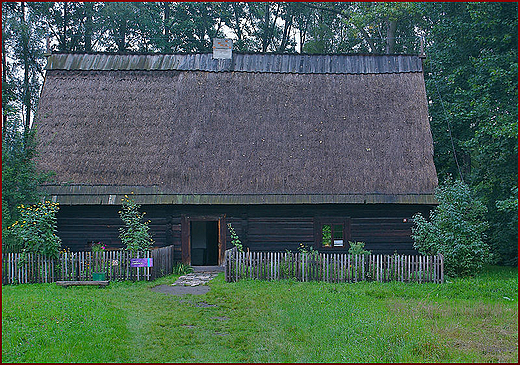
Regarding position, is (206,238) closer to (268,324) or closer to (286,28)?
(268,324)

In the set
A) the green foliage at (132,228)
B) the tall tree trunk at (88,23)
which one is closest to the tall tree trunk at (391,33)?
the tall tree trunk at (88,23)

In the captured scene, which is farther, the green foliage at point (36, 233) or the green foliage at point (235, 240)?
the green foliage at point (235, 240)

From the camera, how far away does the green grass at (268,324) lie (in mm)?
7504

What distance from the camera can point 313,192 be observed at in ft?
55.4

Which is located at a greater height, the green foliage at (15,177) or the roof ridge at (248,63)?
the roof ridge at (248,63)

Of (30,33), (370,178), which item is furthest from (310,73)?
(30,33)

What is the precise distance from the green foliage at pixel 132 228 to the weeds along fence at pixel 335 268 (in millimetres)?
2950

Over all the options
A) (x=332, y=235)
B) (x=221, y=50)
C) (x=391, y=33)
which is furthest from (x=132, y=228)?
(x=391, y=33)

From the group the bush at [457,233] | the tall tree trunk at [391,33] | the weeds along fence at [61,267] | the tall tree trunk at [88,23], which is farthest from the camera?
the tall tree trunk at [88,23]

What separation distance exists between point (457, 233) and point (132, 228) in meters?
10.4

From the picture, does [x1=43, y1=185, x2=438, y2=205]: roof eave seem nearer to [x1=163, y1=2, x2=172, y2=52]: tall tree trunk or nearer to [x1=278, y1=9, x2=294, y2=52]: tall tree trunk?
[x1=163, y1=2, x2=172, y2=52]: tall tree trunk

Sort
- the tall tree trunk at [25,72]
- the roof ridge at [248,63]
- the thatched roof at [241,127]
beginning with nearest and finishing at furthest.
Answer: the thatched roof at [241,127] → the roof ridge at [248,63] → the tall tree trunk at [25,72]

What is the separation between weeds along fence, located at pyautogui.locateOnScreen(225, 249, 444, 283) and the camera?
542 inches

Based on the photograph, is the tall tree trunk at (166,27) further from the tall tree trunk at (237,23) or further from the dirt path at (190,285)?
the dirt path at (190,285)
